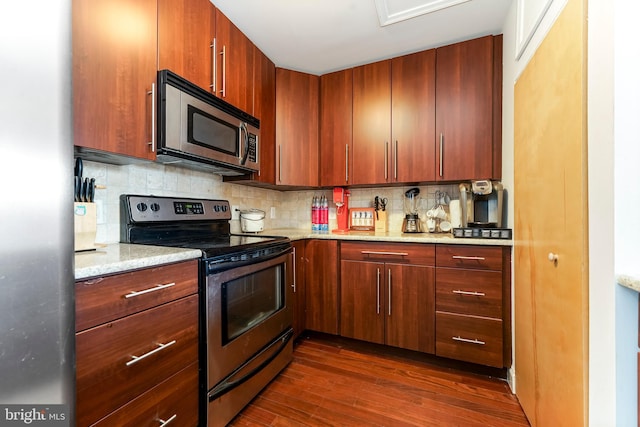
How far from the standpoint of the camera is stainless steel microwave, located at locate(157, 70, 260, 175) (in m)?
1.29

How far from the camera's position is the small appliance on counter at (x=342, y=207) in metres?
2.52

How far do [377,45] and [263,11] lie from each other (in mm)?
895

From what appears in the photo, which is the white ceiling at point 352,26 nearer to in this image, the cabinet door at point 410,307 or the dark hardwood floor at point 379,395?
the cabinet door at point 410,307

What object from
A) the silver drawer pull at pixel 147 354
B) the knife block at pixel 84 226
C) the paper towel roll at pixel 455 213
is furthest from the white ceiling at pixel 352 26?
the silver drawer pull at pixel 147 354

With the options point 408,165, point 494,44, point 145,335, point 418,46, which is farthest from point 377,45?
point 145,335

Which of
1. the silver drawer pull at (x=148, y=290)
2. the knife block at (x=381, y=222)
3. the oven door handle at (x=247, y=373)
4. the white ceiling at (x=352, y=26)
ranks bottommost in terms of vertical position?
the oven door handle at (x=247, y=373)

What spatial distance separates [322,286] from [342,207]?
82 cm

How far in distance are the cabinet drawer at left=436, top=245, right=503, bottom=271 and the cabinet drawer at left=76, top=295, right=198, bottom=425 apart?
1553 mm

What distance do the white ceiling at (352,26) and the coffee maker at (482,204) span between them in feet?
3.64

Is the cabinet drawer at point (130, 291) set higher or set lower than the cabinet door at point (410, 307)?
higher

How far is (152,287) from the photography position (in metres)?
0.99

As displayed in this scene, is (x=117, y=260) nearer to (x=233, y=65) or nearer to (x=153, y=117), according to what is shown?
(x=153, y=117)

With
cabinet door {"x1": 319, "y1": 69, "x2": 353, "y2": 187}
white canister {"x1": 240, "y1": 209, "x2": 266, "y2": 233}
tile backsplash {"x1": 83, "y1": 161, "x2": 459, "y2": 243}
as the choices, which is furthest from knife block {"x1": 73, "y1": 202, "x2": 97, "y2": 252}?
cabinet door {"x1": 319, "y1": 69, "x2": 353, "y2": 187}

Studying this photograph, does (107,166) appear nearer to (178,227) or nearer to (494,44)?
(178,227)
